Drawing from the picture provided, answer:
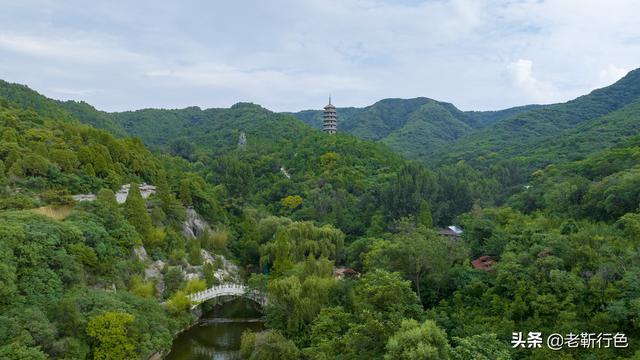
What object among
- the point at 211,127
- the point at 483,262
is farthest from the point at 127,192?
the point at 211,127

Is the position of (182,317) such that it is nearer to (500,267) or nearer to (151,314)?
(151,314)

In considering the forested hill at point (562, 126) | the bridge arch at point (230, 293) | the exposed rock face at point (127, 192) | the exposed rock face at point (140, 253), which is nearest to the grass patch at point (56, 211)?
the exposed rock face at point (140, 253)

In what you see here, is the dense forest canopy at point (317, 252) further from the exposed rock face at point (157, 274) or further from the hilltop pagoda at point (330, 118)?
the hilltop pagoda at point (330, 118)

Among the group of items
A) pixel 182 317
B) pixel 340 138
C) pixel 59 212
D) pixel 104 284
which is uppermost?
pixel 340 138

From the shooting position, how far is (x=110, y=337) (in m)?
17.6

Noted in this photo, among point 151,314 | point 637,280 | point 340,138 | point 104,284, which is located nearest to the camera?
point 637,280

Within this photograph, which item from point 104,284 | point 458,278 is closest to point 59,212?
point 104,284

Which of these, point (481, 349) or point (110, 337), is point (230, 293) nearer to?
point (110, 337)

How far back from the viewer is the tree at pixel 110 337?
17406 mm

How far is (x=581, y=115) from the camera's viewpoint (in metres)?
79.1

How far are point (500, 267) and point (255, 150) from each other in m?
43.7

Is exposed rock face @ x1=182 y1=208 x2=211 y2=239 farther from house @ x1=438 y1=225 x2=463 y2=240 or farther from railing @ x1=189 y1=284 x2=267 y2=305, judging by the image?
house @ x1=438 y1=225 x2=463 y2=240

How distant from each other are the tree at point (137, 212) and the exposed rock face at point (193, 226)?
15.6 feet

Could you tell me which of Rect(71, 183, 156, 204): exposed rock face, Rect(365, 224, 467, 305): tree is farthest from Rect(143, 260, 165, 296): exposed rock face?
Rect(365, 224, 467, 305): tree
